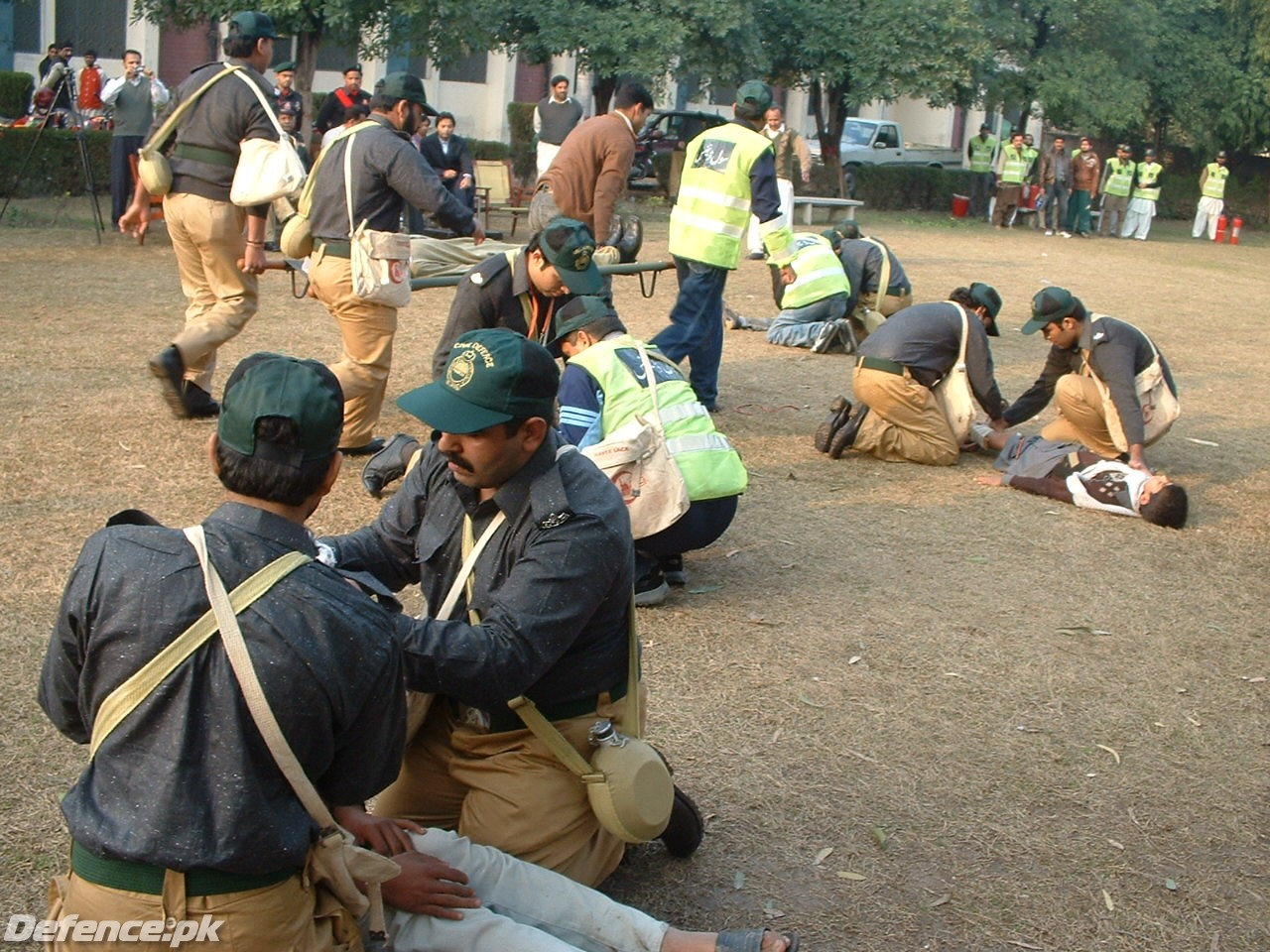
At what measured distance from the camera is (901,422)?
7.86m

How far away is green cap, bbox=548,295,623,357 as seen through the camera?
5.31m

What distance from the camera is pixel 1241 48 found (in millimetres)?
31672

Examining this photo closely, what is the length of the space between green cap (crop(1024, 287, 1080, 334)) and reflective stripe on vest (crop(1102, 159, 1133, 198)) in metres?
21.6

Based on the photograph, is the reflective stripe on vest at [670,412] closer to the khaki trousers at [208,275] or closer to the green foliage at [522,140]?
the khaki trousers at [208,275]

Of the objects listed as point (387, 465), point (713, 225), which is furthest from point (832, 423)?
point (387, 465)

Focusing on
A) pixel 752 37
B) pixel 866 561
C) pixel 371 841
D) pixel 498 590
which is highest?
pixel 752 37

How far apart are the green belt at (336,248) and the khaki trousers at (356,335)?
2cm

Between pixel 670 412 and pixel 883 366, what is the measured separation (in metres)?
2.93

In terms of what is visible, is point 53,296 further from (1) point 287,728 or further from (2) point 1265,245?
(2) point 1265,245

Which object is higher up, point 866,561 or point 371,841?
point 371,841

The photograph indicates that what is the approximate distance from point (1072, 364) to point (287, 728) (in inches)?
258

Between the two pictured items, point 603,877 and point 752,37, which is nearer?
point 603,877

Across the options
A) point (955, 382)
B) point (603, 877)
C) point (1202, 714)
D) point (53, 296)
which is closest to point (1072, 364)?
point (955, 382)

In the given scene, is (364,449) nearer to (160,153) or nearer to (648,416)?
(160,153)
